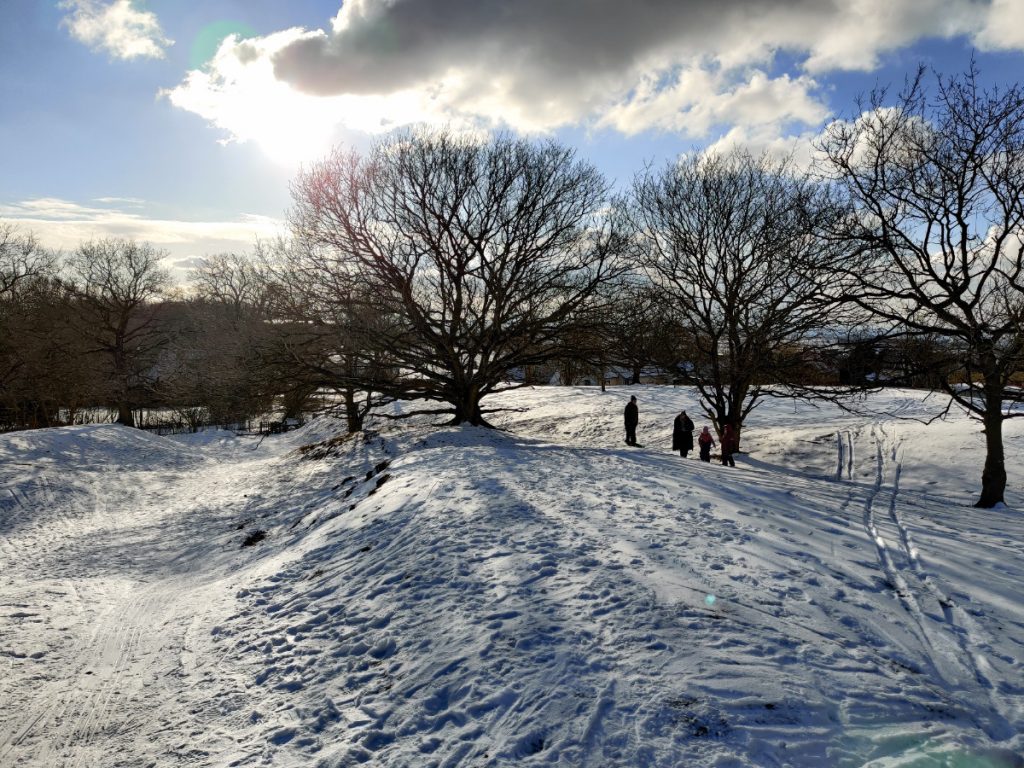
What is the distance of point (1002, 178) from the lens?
29.8 ft

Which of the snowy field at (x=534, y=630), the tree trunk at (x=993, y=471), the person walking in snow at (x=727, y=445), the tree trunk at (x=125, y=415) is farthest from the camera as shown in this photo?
the tree trunk at (x=125, y=415)

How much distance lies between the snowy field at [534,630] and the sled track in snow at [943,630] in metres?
0.03

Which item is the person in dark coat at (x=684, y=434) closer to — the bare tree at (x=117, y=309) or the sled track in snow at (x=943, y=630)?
the sled track in snow at (x=943, y=630)

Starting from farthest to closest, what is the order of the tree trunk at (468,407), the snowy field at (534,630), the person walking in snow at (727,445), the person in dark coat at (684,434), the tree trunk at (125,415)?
1. the tree trunk at (125,415)
2. the tree trunk at (468,407)
3. the person in dark coat at (684,434)
4. the person walking in snow at (727,445)
5. the snowy field at (534,630)

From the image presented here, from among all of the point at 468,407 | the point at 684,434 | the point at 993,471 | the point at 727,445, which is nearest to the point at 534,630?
the point at 993,471

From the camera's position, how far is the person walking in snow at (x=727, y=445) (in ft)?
48.6

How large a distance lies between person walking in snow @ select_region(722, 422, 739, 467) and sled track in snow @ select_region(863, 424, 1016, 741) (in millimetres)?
6905

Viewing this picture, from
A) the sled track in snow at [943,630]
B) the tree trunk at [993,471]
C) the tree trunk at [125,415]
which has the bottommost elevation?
the tree trunk at [125,415]

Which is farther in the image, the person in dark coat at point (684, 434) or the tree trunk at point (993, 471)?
the person in dark coat at point (684, 434)

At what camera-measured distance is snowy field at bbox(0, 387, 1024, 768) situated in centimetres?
363

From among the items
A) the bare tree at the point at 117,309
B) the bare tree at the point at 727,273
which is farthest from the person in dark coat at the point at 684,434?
the bare tree at the point at 117,309

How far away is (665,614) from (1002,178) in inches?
386

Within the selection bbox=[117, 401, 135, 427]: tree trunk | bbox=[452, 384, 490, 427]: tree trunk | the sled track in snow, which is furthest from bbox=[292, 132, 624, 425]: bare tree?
bbox=[117, 401, 135, 427]: tree trunk

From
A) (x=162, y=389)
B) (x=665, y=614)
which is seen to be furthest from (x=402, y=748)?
(x=162, y=389)
